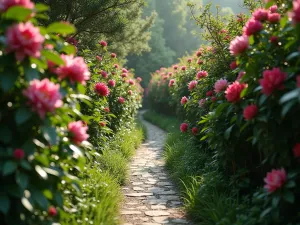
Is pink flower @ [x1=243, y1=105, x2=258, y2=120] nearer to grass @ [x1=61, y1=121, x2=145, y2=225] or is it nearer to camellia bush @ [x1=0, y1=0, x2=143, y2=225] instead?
camellia bush @ [x1=0, y1=0, x2=143, y2=225]

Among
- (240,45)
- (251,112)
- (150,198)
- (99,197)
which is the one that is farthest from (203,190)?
(240,45)

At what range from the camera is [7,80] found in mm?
1938

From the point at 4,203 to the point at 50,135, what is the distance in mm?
450

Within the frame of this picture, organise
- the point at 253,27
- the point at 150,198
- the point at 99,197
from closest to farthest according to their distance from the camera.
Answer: the point at 253,27 < the point at 99,197 < the point at 150,198

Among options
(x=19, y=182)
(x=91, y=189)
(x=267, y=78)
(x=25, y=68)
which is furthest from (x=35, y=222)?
(x=267, y=78)

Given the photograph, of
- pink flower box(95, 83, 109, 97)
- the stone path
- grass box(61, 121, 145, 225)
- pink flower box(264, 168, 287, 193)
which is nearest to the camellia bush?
grass box(61, 121, 145, 225)

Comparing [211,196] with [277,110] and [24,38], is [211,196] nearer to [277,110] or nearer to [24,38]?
[277,110]

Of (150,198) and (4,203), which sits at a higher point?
(4,203)

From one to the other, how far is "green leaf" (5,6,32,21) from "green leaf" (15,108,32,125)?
1.78 feet

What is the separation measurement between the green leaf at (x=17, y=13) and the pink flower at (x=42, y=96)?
38 centimetres

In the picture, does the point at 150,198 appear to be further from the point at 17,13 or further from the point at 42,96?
the point at 17,13

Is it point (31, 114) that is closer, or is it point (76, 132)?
point (31, 114)

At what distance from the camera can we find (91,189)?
3506 millimetres

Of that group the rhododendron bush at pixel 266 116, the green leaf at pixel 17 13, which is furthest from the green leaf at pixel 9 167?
the rhododendron bush at pixel 266 116
